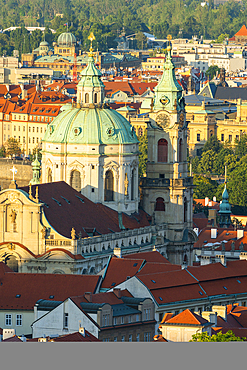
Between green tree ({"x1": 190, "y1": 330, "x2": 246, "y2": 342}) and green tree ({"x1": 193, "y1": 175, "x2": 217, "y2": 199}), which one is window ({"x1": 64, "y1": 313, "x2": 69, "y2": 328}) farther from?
green tree ({"x1": 193, "y1": 175, "x2": 217, "y2": 199})

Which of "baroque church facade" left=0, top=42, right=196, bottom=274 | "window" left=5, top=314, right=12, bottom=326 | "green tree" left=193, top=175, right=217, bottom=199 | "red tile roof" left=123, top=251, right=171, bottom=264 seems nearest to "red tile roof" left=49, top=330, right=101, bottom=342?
"window" left=5, top=314, right=12, bottom=326

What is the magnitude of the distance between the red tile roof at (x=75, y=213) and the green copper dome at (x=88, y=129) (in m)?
4.32

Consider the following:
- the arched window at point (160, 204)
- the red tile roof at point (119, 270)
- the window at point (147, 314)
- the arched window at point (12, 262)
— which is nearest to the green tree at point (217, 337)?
the window at point (147, 314)

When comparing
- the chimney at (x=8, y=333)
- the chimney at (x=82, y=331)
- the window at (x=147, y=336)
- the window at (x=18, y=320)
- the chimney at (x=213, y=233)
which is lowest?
the window at (x=147, y=336)

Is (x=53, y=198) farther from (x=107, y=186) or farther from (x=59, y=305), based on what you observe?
(x=59, y=305)

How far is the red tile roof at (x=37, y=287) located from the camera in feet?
346

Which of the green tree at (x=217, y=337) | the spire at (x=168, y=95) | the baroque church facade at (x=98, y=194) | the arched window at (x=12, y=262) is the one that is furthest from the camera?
the spire at (x=168, y=95)

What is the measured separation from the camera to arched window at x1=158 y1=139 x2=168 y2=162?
447 ft

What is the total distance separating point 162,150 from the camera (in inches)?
5379

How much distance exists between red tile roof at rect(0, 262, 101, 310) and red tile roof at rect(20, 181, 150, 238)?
906 cm

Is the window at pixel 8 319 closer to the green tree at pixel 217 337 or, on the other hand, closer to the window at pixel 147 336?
the window at pixel 147 336

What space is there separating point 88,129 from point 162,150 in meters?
10.2

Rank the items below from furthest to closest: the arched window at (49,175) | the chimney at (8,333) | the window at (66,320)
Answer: the arched window at (49,175) < the window at (66,320) < the chimney at (8,333)

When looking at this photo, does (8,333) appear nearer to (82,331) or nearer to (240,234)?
(82,331)
